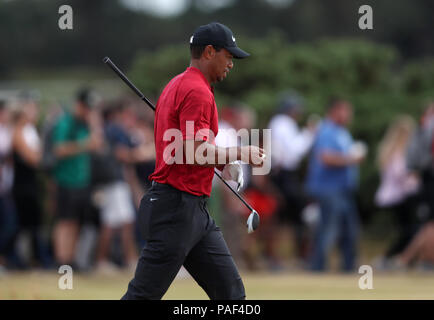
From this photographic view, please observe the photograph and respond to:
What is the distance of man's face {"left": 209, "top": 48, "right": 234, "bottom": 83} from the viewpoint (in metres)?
5.94

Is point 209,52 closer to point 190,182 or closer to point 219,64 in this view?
point 219,64

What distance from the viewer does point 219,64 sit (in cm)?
595

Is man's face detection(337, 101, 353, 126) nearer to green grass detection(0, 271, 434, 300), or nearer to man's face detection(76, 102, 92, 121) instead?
green grass detection(0, 271, 434, 300)

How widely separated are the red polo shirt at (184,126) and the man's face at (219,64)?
0.10 meters

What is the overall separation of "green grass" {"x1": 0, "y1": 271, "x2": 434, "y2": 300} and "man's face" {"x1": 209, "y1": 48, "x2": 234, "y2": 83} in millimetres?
3341

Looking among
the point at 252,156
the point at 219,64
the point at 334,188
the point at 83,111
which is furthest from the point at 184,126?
the point at 334,188

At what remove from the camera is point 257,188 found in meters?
12.7

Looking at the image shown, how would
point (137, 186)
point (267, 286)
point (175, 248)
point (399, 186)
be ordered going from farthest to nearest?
point (399, 186) < point (137, 186) < point (267, 286) < point (175, 248)

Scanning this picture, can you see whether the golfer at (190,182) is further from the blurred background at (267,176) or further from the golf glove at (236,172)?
the blurred background at (267,176)

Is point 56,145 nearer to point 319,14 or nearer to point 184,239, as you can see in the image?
point 184,239

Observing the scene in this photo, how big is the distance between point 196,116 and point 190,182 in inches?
19.6

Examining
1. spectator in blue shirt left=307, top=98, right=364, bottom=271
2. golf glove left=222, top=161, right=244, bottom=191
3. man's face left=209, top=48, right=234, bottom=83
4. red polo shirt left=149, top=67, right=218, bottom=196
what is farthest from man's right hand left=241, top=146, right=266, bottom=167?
spectator in blue shirt left=307, top=98, right=364, bottom=271

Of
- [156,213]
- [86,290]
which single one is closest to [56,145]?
[86,290]
